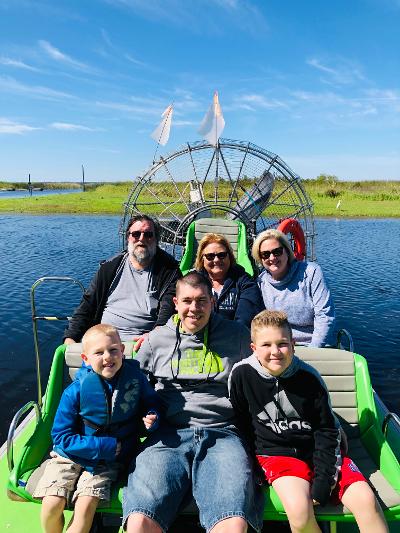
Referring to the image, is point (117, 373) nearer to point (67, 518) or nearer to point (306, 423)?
point (306, 423)

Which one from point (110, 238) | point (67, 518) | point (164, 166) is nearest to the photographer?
point (67, 518)

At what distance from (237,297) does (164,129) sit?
5.67 m

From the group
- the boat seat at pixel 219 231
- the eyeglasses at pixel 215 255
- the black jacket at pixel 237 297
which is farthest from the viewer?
the boat seat at pixel 219 231

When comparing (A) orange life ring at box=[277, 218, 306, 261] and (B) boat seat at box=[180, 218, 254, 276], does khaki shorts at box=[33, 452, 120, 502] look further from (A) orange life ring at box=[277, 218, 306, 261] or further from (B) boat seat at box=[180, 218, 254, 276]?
Result: (B) boat seat at box=[180, 218, 254, 276]

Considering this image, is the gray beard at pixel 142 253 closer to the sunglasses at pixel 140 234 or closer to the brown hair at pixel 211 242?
the sunglasses at pixel 140 234

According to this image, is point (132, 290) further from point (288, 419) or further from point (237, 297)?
point (288, 419)

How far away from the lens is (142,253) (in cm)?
371

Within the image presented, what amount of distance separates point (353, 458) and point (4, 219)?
28.6 meters

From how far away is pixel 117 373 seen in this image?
257 centimetres

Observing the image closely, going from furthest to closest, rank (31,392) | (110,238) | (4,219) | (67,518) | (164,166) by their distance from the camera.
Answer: (4,219) < (110,238) < (164,166) < (31,392) < (67,518)

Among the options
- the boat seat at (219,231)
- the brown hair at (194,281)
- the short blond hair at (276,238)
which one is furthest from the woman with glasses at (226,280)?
the boat seat at (219,231)

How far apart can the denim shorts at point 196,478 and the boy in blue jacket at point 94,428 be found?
0.51ft

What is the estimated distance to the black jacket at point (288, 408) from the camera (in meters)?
2.47

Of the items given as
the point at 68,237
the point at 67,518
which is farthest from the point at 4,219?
the point at 67,518
